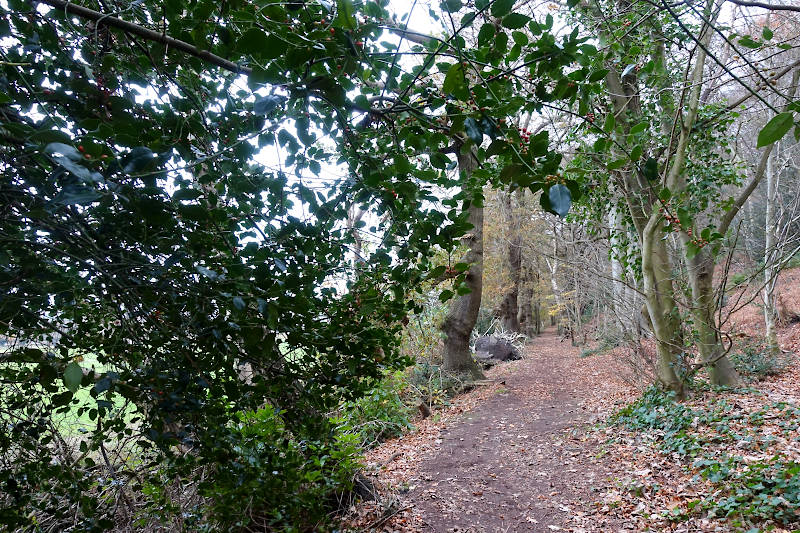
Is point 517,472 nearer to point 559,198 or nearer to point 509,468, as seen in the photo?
point 509,468

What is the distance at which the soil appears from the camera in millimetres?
4379

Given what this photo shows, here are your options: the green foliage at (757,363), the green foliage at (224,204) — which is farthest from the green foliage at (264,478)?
the green foliage at (757,363)

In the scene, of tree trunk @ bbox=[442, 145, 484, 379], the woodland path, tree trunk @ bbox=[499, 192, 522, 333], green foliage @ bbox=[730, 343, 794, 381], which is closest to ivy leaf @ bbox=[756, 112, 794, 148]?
the woodland path

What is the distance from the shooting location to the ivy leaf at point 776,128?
994 millimetres

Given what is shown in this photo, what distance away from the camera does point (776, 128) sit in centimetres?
103

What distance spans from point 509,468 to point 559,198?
5492mm

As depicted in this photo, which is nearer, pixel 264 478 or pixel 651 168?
pixel 651 168

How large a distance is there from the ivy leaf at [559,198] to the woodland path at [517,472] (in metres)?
3.96

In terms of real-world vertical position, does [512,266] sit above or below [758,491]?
above

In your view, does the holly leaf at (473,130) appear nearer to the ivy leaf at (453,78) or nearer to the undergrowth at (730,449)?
the ivy leaf at (453,78)

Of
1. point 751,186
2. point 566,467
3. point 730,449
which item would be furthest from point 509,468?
point 751,186

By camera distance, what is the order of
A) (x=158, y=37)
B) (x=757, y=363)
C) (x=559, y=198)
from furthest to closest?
(x=757, y=363) → (x=158, y=37) → (x=559, y=198)

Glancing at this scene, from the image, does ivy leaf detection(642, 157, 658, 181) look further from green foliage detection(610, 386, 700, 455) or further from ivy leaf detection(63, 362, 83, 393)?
green foliage detection(610, 386, 700, 455)

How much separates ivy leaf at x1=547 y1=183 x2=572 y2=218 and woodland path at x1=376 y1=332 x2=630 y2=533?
13.0ft
